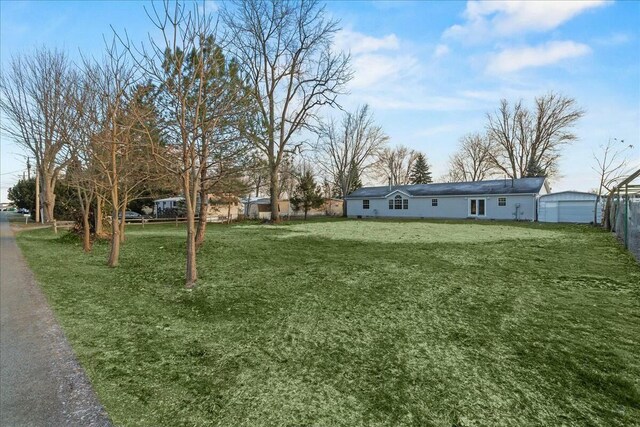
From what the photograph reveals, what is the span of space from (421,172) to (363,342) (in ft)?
161

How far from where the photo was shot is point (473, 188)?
2805cm

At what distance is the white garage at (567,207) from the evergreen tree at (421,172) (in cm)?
2594

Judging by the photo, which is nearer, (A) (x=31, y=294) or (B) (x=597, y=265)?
(A) (x=31, y=294)

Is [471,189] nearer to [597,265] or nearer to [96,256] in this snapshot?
[597,265]

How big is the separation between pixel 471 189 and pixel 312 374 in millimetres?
28064

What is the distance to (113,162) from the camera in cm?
770

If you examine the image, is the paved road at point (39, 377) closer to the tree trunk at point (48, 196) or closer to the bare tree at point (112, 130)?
the bare tree at point (112, 130)

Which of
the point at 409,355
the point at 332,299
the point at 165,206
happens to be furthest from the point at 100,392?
the point at 165,206

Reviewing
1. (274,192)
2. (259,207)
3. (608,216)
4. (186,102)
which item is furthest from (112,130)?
(259,207)

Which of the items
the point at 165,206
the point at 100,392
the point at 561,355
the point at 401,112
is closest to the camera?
the point at 100,392

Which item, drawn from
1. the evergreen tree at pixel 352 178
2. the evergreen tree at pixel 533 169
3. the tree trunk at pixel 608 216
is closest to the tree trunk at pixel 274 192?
the evergreen tree at pixel 352 178

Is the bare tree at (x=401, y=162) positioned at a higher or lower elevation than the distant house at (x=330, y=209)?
higher

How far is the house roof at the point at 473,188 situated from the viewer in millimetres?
25266

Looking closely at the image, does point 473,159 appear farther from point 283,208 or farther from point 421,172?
point 283,208
